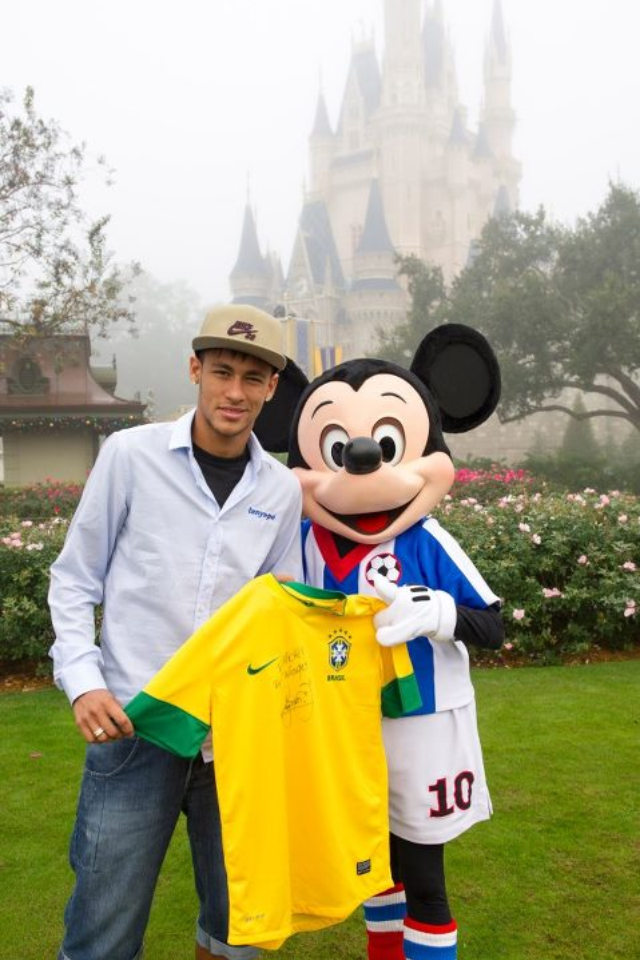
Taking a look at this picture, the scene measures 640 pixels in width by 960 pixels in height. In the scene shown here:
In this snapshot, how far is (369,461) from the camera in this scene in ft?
7.69

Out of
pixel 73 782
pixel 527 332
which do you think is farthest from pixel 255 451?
pixel 527 332

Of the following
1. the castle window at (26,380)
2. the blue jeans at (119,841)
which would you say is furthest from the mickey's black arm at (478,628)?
the castle window at (26,380)

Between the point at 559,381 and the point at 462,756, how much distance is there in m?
23.7

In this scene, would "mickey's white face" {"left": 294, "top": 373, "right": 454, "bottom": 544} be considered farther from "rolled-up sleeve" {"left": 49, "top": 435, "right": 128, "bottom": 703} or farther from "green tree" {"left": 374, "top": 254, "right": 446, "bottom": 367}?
"green tree" {"left": 374, "top": 254, "right": 446, "bottom": 367}

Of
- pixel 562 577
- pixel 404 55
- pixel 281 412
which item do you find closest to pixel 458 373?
pixel 281 412

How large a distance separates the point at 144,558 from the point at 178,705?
35 cm

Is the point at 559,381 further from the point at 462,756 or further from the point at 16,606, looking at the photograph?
the point at 462,756

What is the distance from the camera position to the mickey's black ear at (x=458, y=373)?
2.84 metres

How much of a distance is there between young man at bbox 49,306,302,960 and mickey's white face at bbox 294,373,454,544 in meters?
0.36

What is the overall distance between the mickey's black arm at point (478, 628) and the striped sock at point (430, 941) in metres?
0.75

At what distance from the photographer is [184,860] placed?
3.53 m

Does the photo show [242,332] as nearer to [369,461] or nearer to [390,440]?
[369,461]

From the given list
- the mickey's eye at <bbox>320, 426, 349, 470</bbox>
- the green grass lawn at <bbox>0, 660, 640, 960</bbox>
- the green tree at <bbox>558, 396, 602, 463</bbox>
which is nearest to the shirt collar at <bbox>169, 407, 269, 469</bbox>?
the mickey's eye at <bbox>320, 426, 349, 470</bbox>

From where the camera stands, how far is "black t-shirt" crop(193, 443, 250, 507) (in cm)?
207
